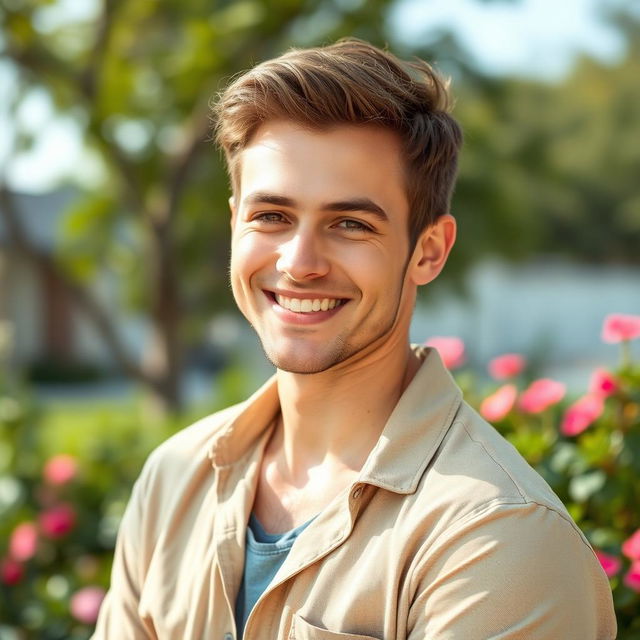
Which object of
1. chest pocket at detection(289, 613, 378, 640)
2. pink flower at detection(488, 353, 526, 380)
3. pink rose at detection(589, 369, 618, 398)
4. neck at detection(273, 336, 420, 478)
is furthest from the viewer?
pink flower at detection(488, 353, 526, 380)

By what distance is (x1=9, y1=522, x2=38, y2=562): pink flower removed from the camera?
3.56 meters

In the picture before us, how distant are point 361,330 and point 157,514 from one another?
65 cm

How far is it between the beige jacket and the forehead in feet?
1.28

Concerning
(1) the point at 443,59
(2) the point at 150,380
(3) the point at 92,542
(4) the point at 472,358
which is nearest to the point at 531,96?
(4) the point at 472,358

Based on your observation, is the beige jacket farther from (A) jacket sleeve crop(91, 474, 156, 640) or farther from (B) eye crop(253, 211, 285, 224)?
(B) eye crop(253, 211, 285, 224)

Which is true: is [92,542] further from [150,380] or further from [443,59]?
[443,59]

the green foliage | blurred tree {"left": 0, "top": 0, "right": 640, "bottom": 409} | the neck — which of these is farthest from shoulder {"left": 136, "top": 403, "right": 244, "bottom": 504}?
blurred tree {"left": 0, "top": 0, "right": 640, "bottom": 409}

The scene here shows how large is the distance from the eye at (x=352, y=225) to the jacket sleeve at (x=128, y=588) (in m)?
0.80

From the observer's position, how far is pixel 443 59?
8.67 meters

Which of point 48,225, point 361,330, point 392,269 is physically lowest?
point 48,225

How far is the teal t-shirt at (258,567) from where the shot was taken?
6.01 ft

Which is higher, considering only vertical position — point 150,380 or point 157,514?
point 157,514

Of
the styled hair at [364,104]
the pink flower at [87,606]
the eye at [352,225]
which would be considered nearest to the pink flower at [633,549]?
the styled hair at [364,104]

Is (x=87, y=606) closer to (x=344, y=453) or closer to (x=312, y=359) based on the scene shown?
(x=344, y=453)
